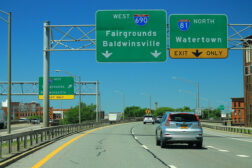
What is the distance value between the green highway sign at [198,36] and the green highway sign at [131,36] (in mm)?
752

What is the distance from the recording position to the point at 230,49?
27.8 meters

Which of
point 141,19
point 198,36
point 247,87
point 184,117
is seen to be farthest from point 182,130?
point 247,87

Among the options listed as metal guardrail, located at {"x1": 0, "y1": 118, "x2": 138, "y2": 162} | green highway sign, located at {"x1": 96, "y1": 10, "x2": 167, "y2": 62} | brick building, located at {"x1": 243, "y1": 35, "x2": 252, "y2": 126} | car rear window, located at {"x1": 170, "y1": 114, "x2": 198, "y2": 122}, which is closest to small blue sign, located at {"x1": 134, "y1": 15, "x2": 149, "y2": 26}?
green highway sign, located at {"x1": 96, "y1": 10, "x2": 167, "y2": 62}

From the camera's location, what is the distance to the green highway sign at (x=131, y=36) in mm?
27250

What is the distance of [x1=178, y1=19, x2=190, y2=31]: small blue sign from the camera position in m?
27.5

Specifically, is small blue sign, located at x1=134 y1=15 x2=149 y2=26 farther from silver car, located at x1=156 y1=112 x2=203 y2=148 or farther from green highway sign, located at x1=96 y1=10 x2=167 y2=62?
silver car, located at x1=156 y1=112 x2=203 y2=148

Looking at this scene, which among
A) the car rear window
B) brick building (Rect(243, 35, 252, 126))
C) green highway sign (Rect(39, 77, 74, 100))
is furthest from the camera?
brick building (Rect(243, 35, 252, 126))

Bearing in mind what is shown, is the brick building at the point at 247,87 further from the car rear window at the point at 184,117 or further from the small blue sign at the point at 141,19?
the car rear window at the point at 184,117

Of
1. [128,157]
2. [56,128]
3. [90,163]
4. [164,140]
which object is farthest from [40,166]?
[56,128]

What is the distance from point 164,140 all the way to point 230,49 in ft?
38.9

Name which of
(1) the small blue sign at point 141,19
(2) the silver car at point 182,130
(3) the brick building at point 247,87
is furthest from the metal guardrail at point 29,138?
(3) the brick building at point 247,87

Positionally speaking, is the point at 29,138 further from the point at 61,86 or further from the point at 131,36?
the point at 61,86

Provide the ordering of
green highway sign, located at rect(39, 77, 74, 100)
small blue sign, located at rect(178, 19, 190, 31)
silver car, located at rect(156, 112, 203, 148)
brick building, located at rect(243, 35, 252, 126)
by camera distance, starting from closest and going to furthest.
Result: silver car, located at rect(156, 112, 203, 148) < small blue sign, located at rect(178, 19, 190, 31) < green highway sign, located at rect(39, 77, 74, 100) < brick building, located at rect(243, 35, 252, 126)

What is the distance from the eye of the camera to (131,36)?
2722 centimetres
